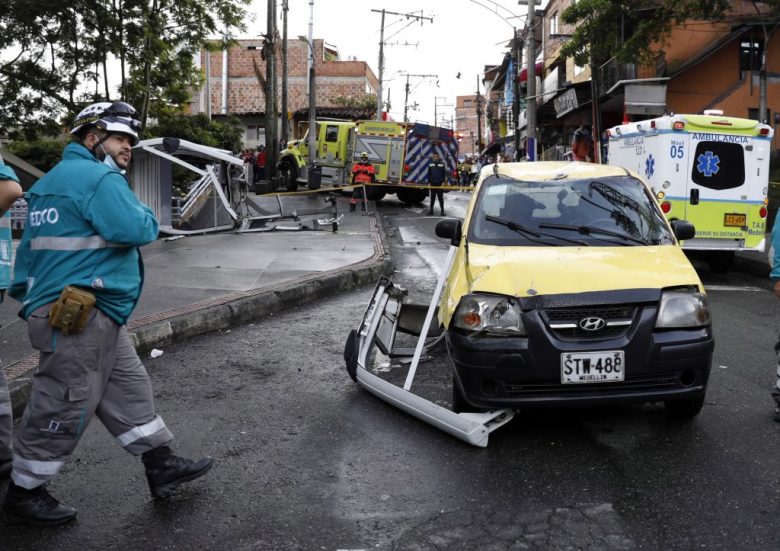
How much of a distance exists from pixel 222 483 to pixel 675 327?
8.56ft

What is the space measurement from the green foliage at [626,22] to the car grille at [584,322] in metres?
20.4

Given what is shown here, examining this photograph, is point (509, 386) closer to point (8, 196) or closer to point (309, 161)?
point (8, 196)

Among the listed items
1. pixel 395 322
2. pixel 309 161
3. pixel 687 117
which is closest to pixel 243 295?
pixel 395 322

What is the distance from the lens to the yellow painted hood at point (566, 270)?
14.9ft

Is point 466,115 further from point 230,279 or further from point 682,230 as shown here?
point 682,230

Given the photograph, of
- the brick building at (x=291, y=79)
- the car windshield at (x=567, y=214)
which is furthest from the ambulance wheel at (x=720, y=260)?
the brick building at (x=291, y=79)

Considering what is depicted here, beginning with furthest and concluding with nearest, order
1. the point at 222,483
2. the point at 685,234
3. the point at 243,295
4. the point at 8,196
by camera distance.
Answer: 1. the point at 243,295
2. the point at 685,234
3. the point at 222,483
4. the point at 8,196

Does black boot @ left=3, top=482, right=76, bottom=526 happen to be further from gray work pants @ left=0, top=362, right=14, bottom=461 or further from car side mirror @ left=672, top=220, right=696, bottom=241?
car side mirror @ left=672, top=220, right=696, bottom=241

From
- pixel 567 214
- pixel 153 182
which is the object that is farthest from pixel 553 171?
pixel 153 182

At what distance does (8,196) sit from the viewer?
12.5 feet

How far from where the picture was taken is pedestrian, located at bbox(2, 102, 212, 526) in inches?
137

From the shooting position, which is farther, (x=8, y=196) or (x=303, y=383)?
(x=303, y=383)

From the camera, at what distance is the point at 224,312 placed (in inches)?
321

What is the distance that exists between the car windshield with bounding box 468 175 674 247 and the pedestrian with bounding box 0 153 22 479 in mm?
2928
